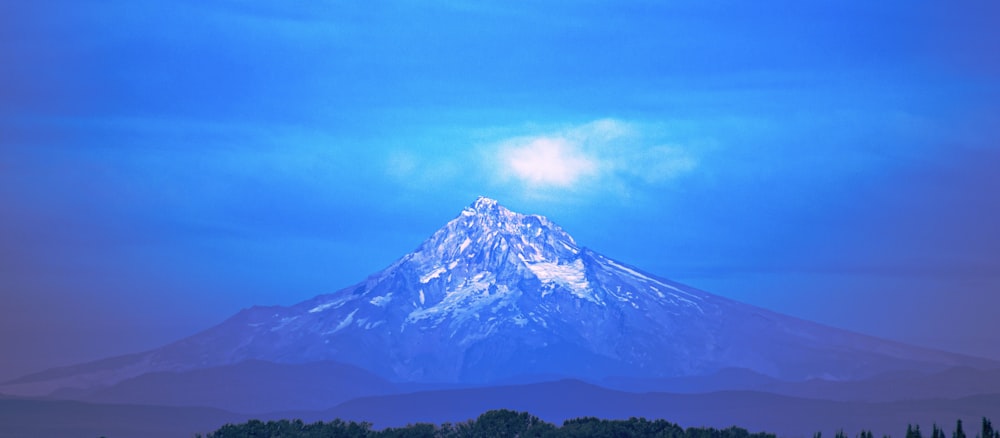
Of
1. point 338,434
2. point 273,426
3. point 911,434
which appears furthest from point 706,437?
point 273,426

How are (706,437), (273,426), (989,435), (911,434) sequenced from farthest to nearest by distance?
1. (273,426)
2. (706,437)
3. (911,434)
4. (989,435)

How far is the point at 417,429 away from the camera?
383 ft

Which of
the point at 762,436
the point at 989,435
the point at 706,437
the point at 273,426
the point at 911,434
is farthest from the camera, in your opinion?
the point at 273,426

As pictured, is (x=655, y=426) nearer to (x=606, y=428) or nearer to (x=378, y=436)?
(x=606, y=428)

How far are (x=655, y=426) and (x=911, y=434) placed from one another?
87.3ft

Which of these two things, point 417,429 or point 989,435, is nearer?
point 989,435

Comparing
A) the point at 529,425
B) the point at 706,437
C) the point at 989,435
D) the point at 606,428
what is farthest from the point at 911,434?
the point at 529,425

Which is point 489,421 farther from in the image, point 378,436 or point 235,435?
point 235,435

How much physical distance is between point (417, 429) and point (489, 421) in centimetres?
610

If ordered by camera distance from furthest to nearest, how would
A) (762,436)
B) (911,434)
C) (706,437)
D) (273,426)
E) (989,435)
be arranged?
1. (273,426)
2. (762,436)
3. (706,437)
4. (911,434)
5. (989,435)

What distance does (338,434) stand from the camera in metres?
115

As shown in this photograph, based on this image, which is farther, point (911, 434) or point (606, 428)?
point (606, 428)

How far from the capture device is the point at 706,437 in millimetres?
102688

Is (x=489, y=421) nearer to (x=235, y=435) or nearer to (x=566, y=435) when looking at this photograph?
(x=566, y=435)
